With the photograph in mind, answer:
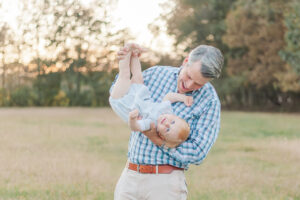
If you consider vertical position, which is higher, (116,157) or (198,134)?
(198,134)

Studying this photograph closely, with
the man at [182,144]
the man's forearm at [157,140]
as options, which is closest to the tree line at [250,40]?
the man at [182,144]

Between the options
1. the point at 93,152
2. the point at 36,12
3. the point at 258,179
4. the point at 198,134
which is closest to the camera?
the point at 198,134

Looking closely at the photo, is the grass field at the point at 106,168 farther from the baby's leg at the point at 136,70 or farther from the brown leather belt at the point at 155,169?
the baby's leg at the point at 136,70

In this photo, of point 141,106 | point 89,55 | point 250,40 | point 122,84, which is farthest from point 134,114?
point 89,55

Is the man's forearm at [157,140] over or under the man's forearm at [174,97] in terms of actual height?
under

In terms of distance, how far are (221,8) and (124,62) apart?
33.4 meters

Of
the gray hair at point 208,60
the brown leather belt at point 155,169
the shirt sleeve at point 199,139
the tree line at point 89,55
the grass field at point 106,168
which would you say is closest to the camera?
the gray hair at point 208,60

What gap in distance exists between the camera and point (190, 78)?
2.85 metres

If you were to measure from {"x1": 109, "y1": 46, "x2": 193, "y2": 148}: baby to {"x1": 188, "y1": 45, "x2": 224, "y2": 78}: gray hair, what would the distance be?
0.25 metres

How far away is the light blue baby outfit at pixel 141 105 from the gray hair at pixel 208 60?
1.04 ft

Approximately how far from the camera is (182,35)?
113 feet

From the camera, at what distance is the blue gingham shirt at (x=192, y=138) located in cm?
286

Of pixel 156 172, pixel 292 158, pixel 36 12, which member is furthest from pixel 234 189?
pixel 36 12

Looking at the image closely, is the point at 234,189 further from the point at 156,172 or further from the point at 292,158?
the point at 156,172
